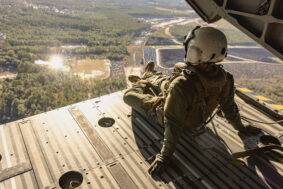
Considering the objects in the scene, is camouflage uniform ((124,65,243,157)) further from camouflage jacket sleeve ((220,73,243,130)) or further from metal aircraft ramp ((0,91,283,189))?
metal aircraft ramp ((0,91,283,189))

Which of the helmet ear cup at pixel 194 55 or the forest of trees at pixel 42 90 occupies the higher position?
the helmet ear cup at pixel 194 55

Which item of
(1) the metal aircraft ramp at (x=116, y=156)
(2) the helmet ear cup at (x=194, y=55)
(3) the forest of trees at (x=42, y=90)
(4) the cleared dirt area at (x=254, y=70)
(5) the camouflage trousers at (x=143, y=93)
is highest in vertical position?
(2) the helmet ear cup at (x=194, y=55)

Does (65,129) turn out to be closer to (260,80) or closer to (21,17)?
(260,80)

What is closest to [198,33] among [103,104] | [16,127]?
[103,104]

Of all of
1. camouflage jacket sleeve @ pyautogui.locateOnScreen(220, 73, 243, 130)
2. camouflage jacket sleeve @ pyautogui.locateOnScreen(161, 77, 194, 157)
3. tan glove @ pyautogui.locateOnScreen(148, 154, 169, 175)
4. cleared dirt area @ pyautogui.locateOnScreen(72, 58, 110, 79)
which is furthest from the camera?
cleared dirt area @ pyautogui.locateOnScreen(72, 58, 110, 79)

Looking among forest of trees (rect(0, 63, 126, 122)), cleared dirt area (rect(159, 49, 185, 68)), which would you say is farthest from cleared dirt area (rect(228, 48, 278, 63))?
forest of trees (rect(0, 63, 126, 122))

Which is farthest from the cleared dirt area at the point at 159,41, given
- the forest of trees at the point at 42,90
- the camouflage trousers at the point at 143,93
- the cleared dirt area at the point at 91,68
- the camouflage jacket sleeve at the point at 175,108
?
the camouflage jacket sleeve at the point at 175,108

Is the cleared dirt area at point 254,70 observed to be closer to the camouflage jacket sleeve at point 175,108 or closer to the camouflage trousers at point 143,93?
the camouflage trousers at point 143,93
